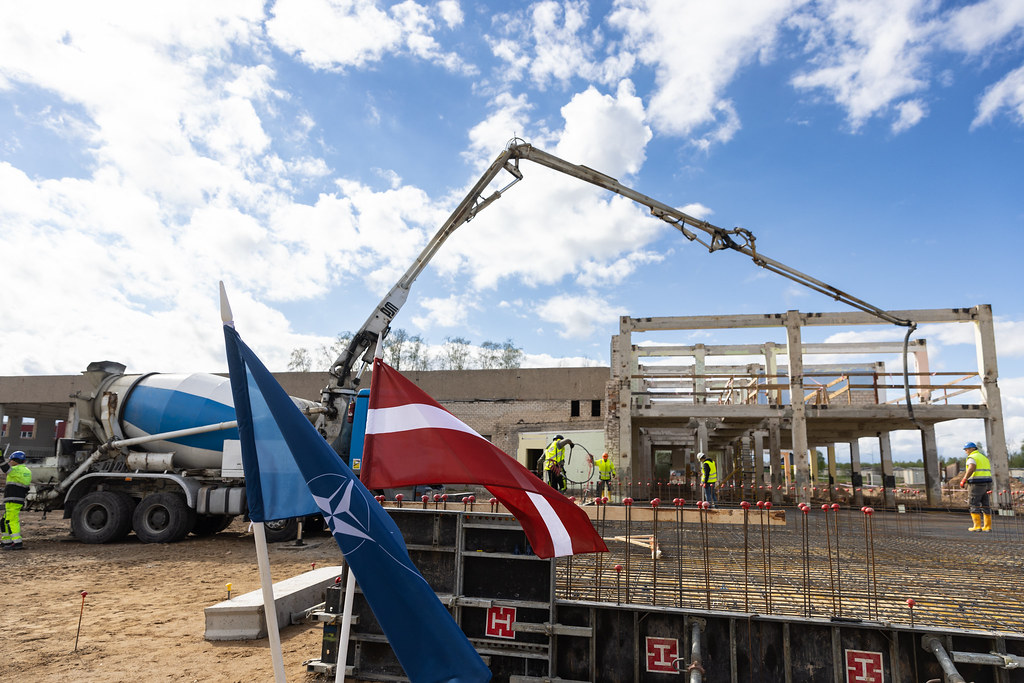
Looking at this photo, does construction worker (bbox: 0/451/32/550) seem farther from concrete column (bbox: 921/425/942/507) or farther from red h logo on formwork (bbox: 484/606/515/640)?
concrete column (bbox: 921/425/942/507)

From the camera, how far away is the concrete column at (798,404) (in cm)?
1906

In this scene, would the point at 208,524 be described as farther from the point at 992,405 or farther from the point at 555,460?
the point at 992,405

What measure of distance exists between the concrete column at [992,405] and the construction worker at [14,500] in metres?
24.9

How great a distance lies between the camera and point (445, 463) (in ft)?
12.1

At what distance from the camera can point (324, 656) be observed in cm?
580

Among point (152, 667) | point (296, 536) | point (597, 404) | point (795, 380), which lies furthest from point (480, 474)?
point (597, 404)

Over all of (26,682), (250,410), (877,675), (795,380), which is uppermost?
(795,380)

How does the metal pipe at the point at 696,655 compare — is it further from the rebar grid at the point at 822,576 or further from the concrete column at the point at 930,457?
the concrete column at the point at 930,457

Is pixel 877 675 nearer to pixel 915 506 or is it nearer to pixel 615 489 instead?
pixel 615 489

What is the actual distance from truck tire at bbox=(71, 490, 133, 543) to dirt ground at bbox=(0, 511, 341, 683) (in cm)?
28

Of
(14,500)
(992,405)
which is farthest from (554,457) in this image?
(992,405)

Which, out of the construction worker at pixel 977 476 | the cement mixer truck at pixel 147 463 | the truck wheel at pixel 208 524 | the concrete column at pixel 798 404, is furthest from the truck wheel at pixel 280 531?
the concrete column at pixel 798 404

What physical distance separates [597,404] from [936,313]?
46.0ft

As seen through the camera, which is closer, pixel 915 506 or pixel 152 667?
pixel 152 667
